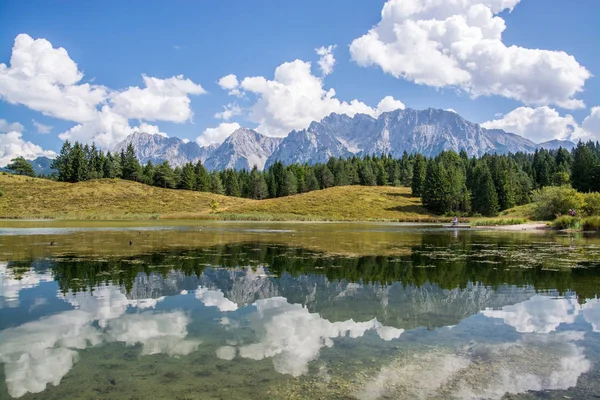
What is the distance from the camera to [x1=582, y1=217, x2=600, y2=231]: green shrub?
185ft

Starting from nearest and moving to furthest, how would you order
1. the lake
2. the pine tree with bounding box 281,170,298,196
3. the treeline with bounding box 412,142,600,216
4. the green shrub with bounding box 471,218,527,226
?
the lake, the green shrub with bounding box 471,218,527,226, the treeline with bounding box 412,142,600,216, the pine tree with bounding box 281,170,298,196

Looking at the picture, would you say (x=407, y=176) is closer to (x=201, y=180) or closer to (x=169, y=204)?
(x=201, y=180)

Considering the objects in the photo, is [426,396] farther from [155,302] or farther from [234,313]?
[155,302]

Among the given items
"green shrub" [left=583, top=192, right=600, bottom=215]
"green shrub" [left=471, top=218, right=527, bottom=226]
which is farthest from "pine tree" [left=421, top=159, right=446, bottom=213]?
"green shrub" [left=583, top=192, right=600, bottom=215]

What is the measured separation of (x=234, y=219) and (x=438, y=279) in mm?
95068

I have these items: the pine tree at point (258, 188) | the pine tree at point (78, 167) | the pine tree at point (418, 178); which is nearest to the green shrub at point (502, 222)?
the pine tree at point (418, 178)

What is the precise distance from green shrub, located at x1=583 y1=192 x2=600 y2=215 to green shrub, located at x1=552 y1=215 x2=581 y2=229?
26.0 feet

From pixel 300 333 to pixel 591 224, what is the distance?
62422 millimetres

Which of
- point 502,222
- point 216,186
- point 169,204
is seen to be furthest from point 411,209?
point 216,186

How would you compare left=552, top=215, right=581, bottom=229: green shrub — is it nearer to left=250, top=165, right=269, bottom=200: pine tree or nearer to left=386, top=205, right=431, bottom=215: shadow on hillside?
left=386, top=205, right=431, bottom=215: shadow on hillside

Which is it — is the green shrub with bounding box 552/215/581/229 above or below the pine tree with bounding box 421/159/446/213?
below

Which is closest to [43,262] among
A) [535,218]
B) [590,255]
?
[590,255]

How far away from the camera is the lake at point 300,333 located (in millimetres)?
7984

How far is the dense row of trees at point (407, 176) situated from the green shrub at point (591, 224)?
6157 cm
